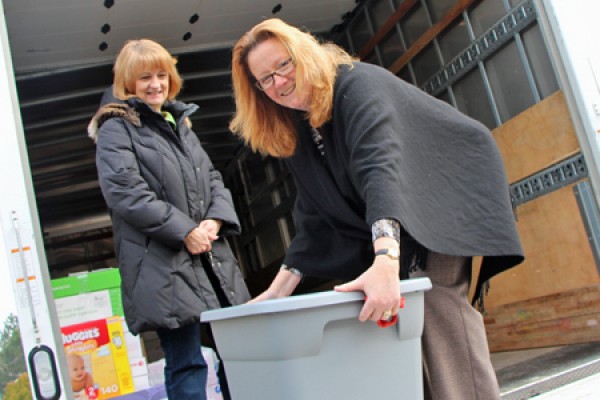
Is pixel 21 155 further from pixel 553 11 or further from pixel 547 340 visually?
pixel 547 340

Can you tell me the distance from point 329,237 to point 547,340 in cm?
270

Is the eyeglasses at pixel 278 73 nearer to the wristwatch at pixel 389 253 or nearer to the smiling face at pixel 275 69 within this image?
the smiling face at pixel 275 69

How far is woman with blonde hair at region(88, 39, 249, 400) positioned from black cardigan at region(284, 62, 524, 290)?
0.66 meters

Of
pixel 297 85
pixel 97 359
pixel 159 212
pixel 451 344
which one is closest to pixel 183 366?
pixel 159 212

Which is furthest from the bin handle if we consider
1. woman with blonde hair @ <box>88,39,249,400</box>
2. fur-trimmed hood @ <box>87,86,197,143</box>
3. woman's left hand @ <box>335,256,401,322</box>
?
fur-trimmed hood @ <box>87,86,197,143</box>

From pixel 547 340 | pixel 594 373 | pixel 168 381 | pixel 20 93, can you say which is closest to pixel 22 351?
Result: pixel 168 381

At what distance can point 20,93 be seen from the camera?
5238 mm

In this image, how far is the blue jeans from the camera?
224 cm

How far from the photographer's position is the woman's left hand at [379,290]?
50.5 inches

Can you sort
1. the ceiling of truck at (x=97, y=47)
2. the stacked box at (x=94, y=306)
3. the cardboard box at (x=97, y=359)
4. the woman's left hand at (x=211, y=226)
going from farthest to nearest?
the ceiling of truck at (x=97, y=47)
the stacked box at (x=94, y=306)
the cardboard box at (x=97, y=359)
the woman's left hand at (x=211, y=226)

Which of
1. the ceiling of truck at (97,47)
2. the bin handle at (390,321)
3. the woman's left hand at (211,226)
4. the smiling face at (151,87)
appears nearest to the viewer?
the bin handle at (390,321)

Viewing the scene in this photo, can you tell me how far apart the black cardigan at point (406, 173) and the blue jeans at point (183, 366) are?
0.74 metres

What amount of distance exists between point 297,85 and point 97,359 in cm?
254

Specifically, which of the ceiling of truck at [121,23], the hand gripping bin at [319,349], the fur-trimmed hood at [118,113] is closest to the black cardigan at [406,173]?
the hand gripping bin at [319,349]
